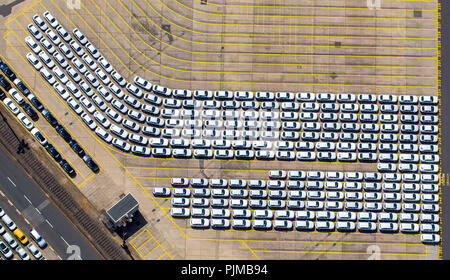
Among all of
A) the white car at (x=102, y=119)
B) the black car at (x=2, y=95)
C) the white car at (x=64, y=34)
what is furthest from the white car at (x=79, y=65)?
the black car at (x=2, y=95)

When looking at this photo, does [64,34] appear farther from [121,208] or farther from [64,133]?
[121,208]

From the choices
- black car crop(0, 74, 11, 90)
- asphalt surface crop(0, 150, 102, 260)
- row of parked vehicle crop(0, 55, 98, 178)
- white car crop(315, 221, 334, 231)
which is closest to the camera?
asphalt surface crop(0, 150, 102, 260)

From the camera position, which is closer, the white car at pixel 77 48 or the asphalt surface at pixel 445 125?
the asphalt surface at pixel 445 125

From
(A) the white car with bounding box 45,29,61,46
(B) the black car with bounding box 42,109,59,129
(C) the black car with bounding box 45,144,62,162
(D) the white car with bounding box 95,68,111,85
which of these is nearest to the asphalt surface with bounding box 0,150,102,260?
(C) the black car with bounding box 45,144,62,162

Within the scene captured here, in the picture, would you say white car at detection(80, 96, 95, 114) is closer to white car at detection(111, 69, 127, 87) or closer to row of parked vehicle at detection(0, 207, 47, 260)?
white car at detection(111, 69, 127, 87)

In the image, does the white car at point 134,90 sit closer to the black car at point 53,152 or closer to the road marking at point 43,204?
the black car at point 53,152

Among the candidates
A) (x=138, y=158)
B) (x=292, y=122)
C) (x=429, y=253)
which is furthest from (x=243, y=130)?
(x=429, y=253)
